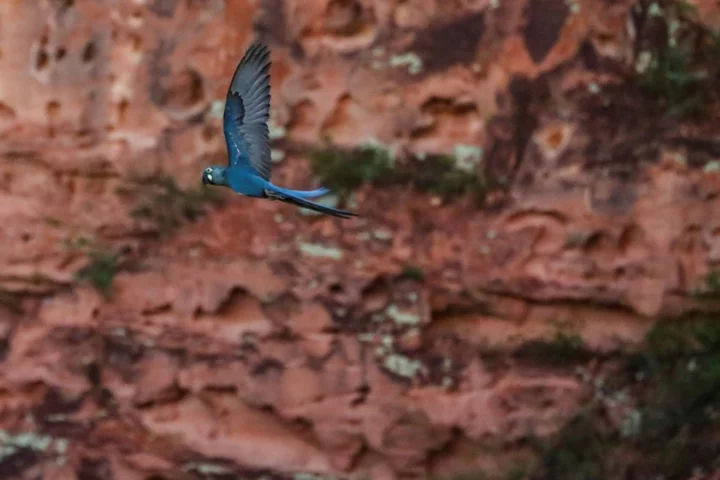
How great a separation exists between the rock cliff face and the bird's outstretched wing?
0.58 meters

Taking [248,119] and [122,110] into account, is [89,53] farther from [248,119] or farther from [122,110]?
[248,119]

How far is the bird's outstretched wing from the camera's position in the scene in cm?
73

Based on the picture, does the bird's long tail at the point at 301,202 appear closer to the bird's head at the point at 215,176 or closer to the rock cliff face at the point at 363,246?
the bird's head at the point at 215,176

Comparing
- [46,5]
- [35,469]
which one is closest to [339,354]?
[35,469]

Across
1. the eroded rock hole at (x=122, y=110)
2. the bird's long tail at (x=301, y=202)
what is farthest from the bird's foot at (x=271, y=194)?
the eroded rock hole at (x=122, y=110)

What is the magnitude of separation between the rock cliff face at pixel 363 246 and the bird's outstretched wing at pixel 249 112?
22.8 inches

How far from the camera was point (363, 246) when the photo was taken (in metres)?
1.33

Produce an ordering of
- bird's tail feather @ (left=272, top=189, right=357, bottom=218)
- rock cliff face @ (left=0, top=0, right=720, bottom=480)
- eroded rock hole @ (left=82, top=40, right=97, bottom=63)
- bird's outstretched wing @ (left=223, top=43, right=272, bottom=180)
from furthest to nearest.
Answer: eroded rock hole @ (left=82, top=40, right=97, bottom=63), rock cliff face @ (left=0, top=0, right=720, bottom=480), bird's outstretched wing @ (left=223, top=43, right=272, bottom=180), bird's tail feather @ (left=272, top=189, right=357, bottom=218)

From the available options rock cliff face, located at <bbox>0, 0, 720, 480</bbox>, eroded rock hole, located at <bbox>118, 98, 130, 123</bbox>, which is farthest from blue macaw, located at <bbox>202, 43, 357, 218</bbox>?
eroded rock hole, located at <bbox>118, 98, 130, 123</bbox>

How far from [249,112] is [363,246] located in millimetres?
611

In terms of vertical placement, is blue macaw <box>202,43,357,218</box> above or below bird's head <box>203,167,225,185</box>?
above

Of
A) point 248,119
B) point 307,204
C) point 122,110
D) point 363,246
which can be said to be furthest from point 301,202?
point 122,110

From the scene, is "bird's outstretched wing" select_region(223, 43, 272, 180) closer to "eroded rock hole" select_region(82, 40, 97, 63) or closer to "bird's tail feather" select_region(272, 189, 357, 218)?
"bird's tail feather" select_region(272, 189, 357, 218)

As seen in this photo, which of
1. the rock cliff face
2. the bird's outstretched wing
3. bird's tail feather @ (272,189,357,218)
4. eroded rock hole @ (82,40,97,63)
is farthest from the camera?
eroded rock hole @ (82,40,97,63)
